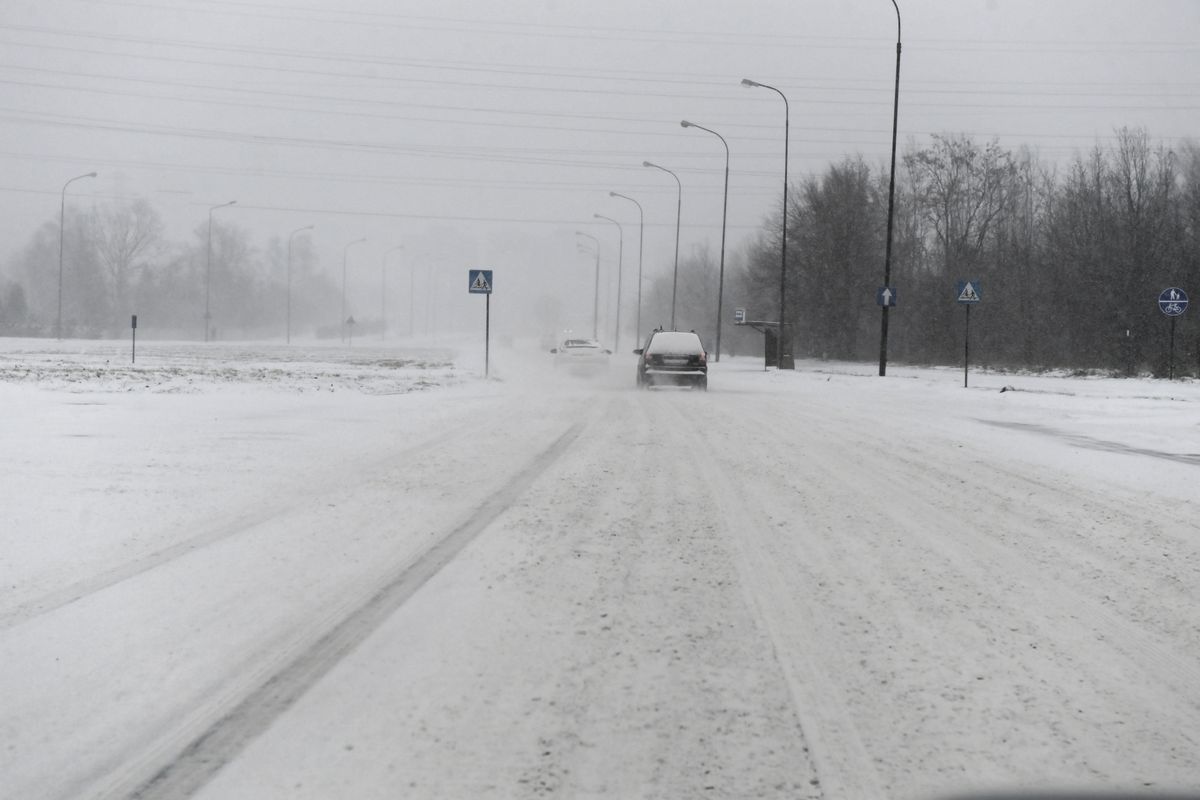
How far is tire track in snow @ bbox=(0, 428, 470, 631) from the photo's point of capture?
5441 mm

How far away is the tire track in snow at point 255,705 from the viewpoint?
135 inches

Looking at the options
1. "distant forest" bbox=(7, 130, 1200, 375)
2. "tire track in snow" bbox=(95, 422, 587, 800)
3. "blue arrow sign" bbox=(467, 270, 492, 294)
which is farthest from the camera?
"distant forest" bbox=(7, 130, 1200, 375)

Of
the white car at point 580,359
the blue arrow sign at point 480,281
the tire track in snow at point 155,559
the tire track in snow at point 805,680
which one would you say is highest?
the blue arrow sign at point 480,281

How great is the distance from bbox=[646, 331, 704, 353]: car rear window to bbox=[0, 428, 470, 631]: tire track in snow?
19.3 m

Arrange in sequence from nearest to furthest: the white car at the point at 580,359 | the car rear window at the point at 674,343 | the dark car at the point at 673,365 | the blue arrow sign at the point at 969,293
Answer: the blue arrow sign at the point at 969,293 → the dark car at the point at 673,365 → the car rear window at the point at 674,343 → the white car at the point at 580,359

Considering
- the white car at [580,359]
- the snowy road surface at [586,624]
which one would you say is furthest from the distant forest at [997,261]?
the snowy road surface at [586,624]

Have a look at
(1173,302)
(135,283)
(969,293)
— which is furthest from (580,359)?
(135,283)

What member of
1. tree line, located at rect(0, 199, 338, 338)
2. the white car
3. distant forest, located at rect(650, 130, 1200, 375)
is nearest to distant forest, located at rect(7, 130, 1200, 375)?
distant forest, located at rect(650, 130, 1200, 375)

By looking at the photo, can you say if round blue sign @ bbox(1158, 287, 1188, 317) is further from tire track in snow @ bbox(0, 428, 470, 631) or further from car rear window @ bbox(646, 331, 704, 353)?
tire track in snow @ bbox(0, 428, 470, 631)

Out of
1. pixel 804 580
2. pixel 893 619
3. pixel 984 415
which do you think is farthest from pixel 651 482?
pixel 984 415

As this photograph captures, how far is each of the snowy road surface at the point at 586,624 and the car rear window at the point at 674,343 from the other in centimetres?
1705

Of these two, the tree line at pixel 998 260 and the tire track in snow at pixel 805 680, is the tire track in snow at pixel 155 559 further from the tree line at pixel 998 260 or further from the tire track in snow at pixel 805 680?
the tree line at pixel 998 260

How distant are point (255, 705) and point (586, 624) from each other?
1.71 meters

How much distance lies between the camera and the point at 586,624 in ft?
17.4
